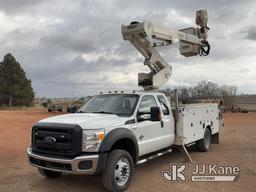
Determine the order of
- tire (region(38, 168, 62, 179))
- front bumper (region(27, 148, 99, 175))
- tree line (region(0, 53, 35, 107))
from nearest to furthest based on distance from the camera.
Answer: front bumper (region(27, 148, 99, 175))
tire (region(38, 168, 62, 179))
tree line (region(0, 53, 35, 107))

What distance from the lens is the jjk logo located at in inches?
295

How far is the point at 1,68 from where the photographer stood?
184ft

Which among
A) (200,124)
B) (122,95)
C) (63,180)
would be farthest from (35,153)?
(200,124)

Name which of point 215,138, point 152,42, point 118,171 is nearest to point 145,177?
point 118,171

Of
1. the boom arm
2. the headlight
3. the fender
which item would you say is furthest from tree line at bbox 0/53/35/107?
the headlight

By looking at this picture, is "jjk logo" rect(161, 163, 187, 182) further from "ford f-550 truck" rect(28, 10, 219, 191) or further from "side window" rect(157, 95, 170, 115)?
"side window" rect(157, 95, 170, 115)

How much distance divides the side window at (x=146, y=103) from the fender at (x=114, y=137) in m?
0.92

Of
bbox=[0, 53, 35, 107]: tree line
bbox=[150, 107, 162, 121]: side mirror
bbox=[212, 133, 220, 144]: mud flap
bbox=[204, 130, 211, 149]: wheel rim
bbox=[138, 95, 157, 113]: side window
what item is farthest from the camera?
bbox=[0, 53, 35, 107]: tree line

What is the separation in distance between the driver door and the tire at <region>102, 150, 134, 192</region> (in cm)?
74

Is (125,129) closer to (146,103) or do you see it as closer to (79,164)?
(79,164)

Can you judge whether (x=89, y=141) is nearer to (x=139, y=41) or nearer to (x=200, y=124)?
(x=139, y=41)

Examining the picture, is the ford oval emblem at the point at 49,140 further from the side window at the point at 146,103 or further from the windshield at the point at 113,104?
the side window at the point at 146,103

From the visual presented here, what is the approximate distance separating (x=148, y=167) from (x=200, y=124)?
2588mm

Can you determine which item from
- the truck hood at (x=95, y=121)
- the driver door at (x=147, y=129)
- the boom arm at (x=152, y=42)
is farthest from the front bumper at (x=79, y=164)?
the boom arm at (x=152, y=42)
